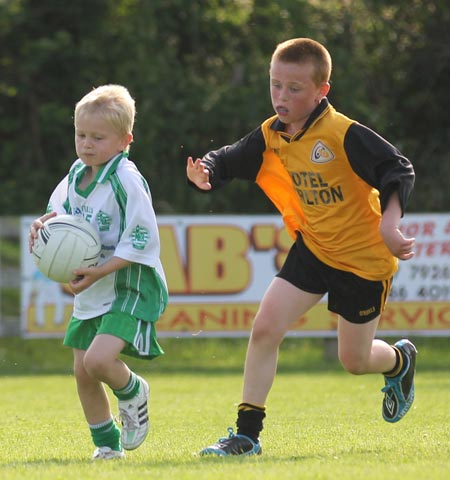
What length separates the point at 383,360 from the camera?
5.97 metres

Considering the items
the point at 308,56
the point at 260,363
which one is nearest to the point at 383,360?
the point at 260,363

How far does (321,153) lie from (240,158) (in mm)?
473

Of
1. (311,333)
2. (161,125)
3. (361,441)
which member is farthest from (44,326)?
(361,441)

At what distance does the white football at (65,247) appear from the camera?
518 cm

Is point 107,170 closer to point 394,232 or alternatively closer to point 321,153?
point 321,153

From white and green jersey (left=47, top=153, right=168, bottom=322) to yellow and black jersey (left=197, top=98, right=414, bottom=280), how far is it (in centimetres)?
53

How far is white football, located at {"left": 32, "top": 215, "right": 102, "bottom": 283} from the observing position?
5.18 metres

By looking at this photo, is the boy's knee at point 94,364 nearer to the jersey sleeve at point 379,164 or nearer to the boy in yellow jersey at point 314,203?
the boy in yellow jersey at point 314,203

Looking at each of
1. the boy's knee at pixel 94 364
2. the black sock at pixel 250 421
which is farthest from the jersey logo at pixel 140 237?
the black sock at pixel 250 421

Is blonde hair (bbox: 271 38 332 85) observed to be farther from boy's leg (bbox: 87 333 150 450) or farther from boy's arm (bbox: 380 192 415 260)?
boy's leg (bbox: 87 333 150 450)

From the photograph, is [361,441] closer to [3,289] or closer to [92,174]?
[92,174]

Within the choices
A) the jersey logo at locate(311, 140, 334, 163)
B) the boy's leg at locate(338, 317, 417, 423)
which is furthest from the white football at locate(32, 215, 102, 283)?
the boy's leg at locate(338, 317, 417, 423)

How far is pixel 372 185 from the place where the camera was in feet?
17.7

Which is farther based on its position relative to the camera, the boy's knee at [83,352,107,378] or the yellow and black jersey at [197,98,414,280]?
the yellow and black jersey at [197,98,414,280]
